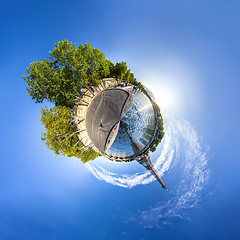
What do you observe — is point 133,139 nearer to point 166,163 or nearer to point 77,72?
point 77,72

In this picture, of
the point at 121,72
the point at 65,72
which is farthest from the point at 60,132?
the point at 121,72

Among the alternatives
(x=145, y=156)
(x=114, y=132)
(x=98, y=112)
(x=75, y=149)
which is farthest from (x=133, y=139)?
(x=75, y=149)

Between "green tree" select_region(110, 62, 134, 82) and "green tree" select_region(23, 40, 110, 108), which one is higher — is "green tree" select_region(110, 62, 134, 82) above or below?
above

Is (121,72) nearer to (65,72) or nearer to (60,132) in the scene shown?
(65,72)

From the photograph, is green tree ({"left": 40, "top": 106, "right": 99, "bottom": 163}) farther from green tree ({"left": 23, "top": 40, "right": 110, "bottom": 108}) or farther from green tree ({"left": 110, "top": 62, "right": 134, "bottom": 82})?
green tree ({"left": 110, "top": 62, "right": 134, "bottom": 82})

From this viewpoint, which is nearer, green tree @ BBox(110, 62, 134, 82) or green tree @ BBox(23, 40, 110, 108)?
green tree @ BBox(23, 40, 110, 108)

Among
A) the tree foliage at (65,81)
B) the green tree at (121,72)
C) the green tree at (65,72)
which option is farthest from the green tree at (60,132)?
the green tree at (121,72)

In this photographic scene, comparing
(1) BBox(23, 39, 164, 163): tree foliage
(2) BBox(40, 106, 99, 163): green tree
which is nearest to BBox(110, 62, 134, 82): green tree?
(1) BBox(23, 39, 164, 163): tree foliage

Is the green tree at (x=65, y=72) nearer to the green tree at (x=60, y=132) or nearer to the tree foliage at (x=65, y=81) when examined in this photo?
the tree foliage at (x=65, y=81)

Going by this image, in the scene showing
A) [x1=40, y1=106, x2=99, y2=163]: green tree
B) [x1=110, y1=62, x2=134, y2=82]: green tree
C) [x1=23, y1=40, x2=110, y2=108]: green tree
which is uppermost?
[x1=110, y1=62, x2=134, y2=82]: green tree
